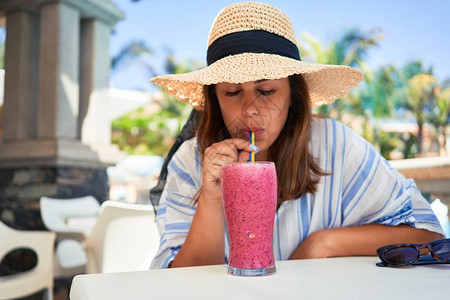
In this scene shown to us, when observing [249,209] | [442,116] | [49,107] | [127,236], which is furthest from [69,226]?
[442,116]

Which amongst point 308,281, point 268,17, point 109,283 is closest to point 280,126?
point 268,17

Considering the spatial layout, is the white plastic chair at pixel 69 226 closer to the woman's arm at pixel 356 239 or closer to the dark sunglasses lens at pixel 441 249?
the woman's arm at pixel 356 239

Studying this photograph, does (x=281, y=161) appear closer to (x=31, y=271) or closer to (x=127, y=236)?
(x=127, y=236)

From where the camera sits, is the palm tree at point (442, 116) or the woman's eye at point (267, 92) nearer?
the woman's eye at point (267, 92)

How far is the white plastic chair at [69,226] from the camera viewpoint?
11.0 ft

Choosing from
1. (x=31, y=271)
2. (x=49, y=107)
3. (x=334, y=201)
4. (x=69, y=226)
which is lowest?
(x=31, y=271)

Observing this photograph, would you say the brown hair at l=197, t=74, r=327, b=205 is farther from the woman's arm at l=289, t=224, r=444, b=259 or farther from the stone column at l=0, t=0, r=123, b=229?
the stone column at l=0, t=0, r=123, b=229

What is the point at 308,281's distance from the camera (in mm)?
854

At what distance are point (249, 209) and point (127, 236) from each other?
1659mm

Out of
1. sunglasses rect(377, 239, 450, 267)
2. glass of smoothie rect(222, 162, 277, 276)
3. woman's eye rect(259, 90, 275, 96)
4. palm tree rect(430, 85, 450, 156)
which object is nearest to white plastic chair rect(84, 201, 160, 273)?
woman's eye rect(259, 90, 275, 96)

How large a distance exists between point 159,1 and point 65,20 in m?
49.8

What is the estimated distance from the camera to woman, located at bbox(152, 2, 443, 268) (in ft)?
4.13

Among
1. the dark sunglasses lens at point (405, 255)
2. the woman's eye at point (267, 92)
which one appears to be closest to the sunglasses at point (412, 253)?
the dark sunglasses lens at point (405, 255)

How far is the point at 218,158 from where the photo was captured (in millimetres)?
1145
